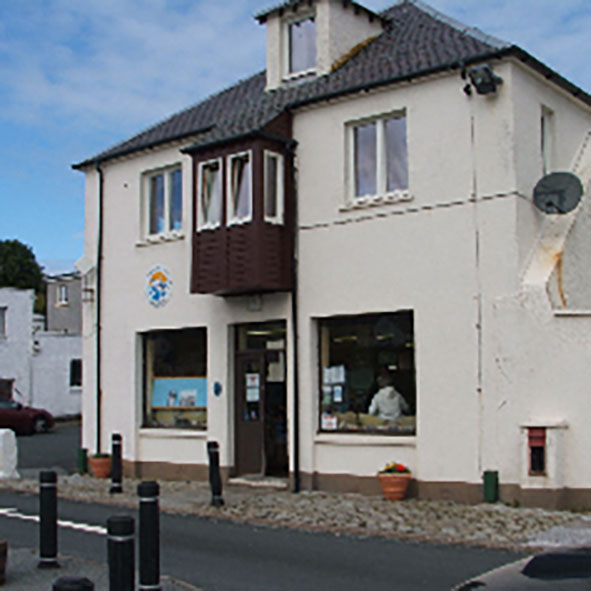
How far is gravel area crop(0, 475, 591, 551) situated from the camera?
1089cm

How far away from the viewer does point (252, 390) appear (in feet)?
54.6

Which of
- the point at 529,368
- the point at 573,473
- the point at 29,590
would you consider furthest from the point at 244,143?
the point at 29,590

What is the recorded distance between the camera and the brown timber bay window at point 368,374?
14.7 metres

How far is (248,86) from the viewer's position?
1964 centimetres

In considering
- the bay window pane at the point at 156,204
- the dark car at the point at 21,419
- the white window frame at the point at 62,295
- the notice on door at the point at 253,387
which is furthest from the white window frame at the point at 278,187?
the white window frame at the point at 62,295

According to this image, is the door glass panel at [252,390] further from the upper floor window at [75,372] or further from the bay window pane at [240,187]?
the upper floor window at [75,372]

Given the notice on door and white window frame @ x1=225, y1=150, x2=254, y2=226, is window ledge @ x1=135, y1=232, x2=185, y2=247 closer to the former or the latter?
white window frame @ x1=225, y1=150, x2=254, y2=226

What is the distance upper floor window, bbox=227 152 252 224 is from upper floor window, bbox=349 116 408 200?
186 centimetres

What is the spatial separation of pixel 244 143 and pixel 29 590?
30.6 feet

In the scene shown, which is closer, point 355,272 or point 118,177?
point 355,272

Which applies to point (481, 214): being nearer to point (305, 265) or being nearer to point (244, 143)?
point (305, 265)

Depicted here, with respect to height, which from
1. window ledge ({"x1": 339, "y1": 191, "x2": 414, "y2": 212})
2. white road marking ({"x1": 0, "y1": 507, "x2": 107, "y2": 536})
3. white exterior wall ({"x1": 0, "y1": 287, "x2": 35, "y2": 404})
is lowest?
white road marking ({"x1": 0, "y1": 507, "x2": 107, "y2": 536})

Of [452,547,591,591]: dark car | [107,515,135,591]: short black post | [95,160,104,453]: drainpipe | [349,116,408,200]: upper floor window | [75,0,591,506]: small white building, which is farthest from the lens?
[95,160,104,453]: drainpipe

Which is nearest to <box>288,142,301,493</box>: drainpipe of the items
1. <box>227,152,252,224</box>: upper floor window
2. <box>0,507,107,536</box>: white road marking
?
<box>227,152,252,224</box>: upper floor window
